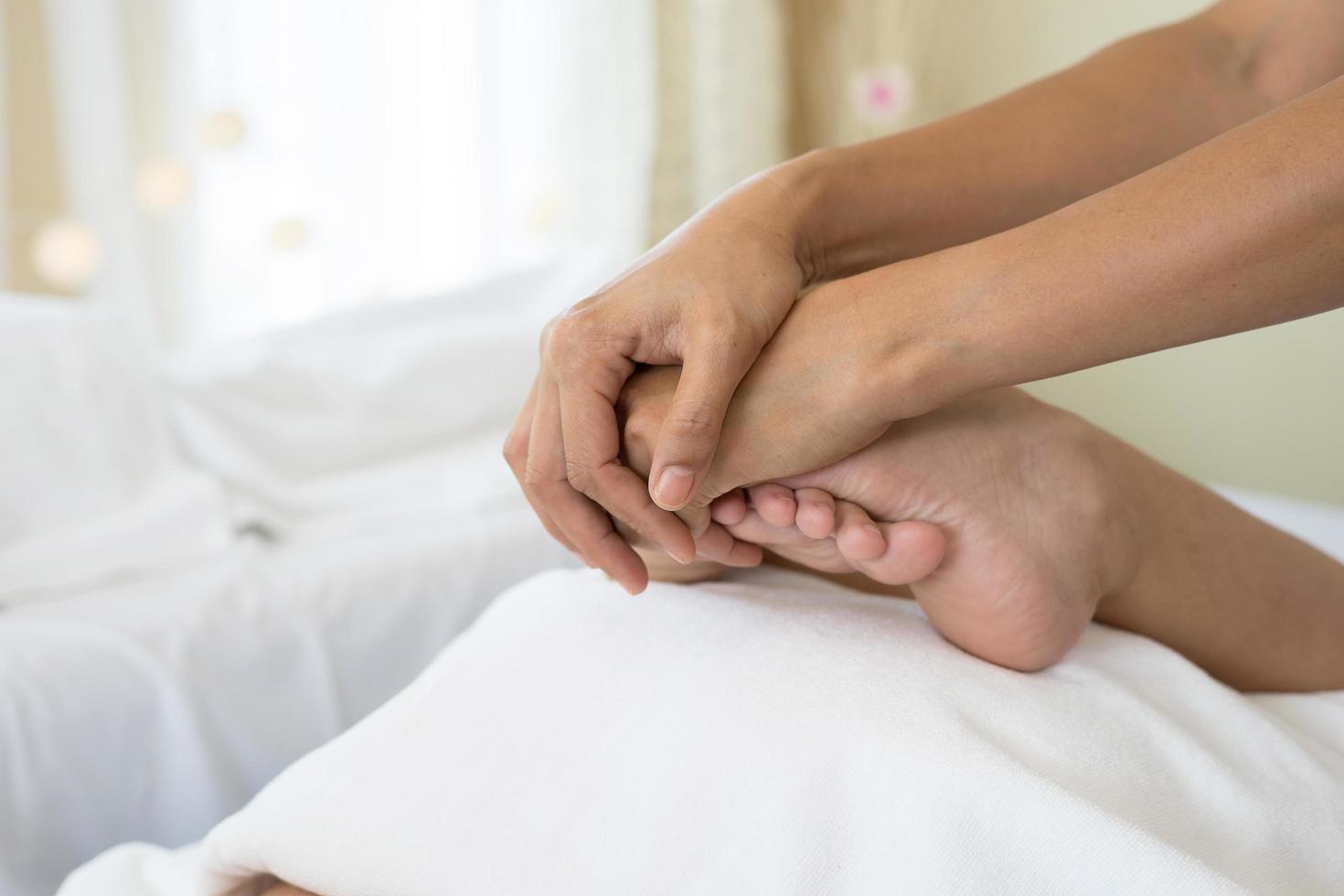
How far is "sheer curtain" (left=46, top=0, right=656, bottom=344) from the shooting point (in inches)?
104

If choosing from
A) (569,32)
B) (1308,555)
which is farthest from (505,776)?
(569,32)

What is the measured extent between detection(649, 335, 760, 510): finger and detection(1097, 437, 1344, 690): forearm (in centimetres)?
32

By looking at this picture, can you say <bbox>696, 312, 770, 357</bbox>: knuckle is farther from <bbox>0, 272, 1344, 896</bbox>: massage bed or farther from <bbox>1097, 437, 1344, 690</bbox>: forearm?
<bbox>1097, 437, 1344, 690</bbox>: forearm

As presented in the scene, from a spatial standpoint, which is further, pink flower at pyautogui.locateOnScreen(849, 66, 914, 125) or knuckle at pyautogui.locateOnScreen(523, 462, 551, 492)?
pink flower at pyautogui.locateOnScreen(849, 66, 914, 125)

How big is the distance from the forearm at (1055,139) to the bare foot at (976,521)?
198 millimetres

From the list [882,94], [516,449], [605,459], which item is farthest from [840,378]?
[882,94]

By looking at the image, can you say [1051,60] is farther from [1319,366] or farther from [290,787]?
[290,787]

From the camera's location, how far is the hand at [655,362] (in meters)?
0.79

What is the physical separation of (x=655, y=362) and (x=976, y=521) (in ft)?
0.82

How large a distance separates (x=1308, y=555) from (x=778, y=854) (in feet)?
1.93

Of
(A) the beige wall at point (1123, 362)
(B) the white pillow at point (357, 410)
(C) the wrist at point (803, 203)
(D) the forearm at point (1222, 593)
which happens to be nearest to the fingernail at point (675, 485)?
(C) the wrist at point (803, 203)

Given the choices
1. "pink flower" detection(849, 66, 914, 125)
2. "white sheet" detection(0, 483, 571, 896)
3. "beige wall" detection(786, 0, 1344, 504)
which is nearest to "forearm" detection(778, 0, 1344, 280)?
"white sheet" detection(0, 483, 571, 896)

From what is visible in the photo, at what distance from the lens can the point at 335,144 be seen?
2.95m

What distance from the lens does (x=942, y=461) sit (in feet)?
2.77
